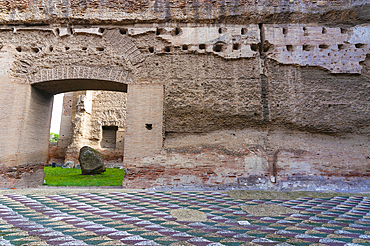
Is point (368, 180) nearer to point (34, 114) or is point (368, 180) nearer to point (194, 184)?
point (194, 184)

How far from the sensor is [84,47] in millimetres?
5574

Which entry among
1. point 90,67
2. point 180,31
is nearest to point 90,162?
point 90,67

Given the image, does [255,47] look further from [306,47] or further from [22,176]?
[22,176]

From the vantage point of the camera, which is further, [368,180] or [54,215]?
[368,180]

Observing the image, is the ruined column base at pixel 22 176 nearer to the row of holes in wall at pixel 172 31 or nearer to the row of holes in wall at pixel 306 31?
the row of holes in wall at pixel 172 31

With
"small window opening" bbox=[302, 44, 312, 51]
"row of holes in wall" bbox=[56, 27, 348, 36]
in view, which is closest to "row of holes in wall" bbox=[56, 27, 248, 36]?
"row of holes in wall" bbox=[56, 27, 348, 36]

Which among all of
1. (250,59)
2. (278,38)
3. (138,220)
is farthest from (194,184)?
(278,38)

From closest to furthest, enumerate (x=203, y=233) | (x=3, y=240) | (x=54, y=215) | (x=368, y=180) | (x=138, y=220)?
(x=3, y=240), (x=203, y=233), (x=138, y=220), (x=54, y=215), (x=368, y=180)

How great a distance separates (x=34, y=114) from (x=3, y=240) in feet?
14.9

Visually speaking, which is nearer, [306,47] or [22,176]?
[22,176]

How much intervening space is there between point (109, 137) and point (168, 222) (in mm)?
11134

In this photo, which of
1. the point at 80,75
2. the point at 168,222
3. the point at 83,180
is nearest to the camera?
the point at 168,222

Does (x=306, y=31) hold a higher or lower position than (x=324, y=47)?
higher

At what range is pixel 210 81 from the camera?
17.5 feet
